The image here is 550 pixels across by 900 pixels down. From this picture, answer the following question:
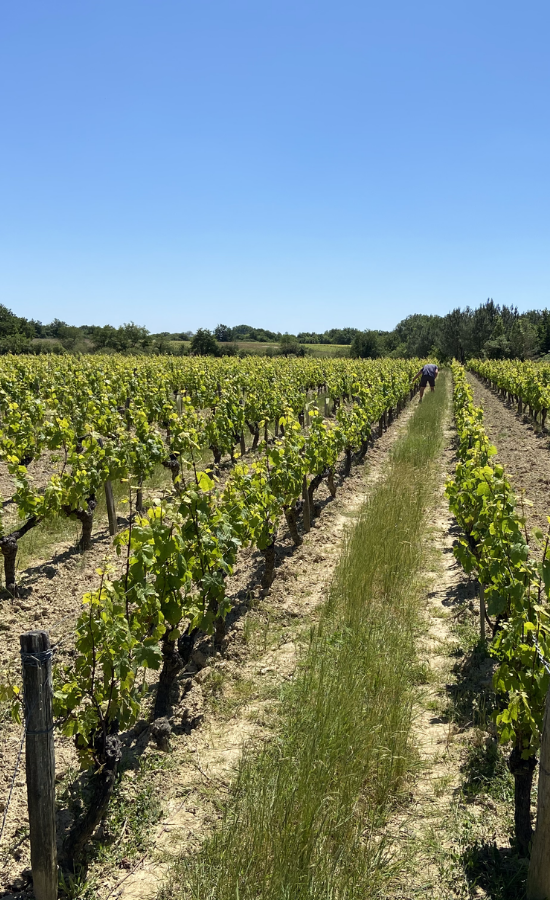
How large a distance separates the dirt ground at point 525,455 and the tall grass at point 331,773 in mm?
1778

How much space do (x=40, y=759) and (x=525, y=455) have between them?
43.4ft

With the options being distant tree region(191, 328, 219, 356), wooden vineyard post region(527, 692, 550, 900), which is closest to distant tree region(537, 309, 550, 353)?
distant tree region(191, 328, 219, 356)

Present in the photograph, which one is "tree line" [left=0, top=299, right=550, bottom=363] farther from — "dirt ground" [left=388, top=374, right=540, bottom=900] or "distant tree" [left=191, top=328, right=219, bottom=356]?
"dirt ground" [left=388, top=374, right=540, bottom=900]

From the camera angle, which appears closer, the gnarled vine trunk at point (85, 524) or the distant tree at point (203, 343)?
the gnarled vine trunk at point (85, 524)

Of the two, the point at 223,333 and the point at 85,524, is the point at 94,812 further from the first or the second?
the point at 223,333

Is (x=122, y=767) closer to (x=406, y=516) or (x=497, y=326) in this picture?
(x=406, y=516)

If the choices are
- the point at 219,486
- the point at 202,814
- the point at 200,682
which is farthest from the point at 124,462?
the point at 202,814

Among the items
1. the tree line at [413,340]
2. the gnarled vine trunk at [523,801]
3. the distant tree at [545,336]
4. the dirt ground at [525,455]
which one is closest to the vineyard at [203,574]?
the gnarled vine trunk at [523,801]

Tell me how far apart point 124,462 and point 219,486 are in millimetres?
2733

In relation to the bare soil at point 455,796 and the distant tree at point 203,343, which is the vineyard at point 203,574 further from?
the distant tree at point 203,343

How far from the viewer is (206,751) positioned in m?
3.98

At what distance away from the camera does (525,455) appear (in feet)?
44.9

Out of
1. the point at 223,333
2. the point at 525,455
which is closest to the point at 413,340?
the point at 223,333

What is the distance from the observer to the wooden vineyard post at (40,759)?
2.63 meters
